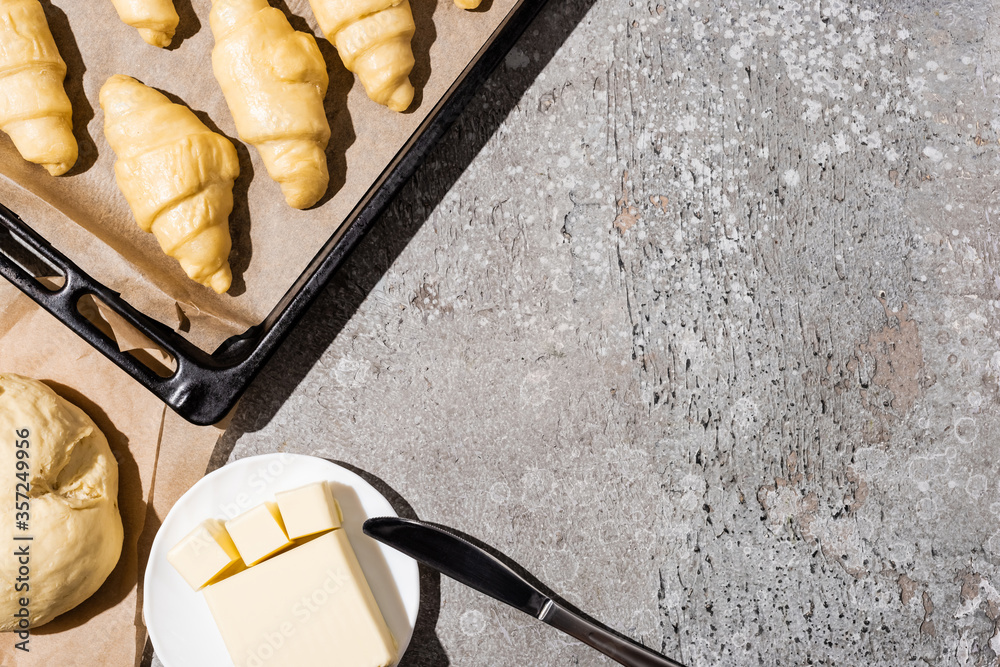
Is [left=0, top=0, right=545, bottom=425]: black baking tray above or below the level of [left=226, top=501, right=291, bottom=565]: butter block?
above

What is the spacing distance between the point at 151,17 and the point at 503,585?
4.04ft

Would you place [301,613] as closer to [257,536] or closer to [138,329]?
[257,536]

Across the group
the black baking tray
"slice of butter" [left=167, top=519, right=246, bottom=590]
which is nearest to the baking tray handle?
the black baking tray

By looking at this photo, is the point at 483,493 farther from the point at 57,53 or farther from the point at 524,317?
the point at 57,53

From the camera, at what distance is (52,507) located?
1062 millimetres

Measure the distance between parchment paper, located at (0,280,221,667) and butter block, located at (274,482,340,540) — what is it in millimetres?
223

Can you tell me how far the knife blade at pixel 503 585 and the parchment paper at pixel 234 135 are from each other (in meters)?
0.54

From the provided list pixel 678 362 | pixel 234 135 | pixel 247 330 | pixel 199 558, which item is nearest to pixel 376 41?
pixel 234 135

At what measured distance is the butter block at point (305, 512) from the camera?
110cm

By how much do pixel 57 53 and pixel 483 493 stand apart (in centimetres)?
117

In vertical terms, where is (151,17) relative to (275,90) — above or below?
above

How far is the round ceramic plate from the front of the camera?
44.5 inches

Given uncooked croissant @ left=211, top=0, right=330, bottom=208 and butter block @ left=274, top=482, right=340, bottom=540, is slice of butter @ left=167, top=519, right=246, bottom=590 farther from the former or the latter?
uncooked croissant @ left=211, top=0, right=330, bottom=208

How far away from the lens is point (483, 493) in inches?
49.0
